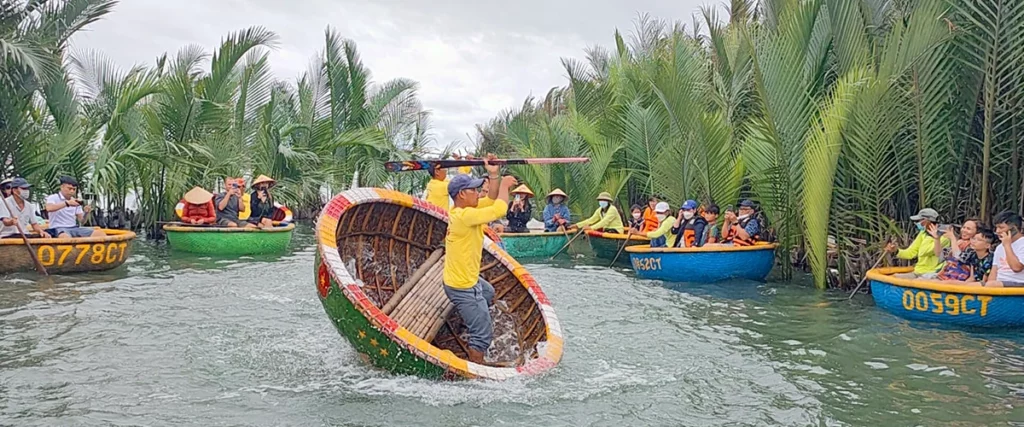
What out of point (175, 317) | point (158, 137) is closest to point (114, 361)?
point (175, 317)

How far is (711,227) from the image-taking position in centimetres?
1189

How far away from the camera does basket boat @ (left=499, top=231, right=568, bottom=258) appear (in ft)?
48.4

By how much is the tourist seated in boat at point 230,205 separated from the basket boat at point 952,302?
410 inches

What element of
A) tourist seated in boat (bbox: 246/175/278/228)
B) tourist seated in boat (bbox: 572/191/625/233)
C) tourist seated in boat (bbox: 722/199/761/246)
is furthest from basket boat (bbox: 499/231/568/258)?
tourist seated in boat (bbox: 246/175/278/228)

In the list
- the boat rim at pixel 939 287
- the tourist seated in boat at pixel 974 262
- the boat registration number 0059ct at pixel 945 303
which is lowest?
the boat registration number 0059ct at pixel 945 303

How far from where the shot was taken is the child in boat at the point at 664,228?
12.4 meters

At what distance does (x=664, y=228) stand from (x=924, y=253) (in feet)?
13.5

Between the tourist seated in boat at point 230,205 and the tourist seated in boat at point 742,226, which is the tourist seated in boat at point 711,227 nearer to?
the tourist seated in boat at point 742,226

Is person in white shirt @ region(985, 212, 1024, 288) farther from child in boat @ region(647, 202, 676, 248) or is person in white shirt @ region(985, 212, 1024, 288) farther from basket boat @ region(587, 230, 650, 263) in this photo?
basket boat @ region(587, 230, 650, 263)

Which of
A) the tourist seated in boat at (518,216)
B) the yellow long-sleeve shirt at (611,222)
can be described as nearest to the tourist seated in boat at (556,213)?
the tourist seated in boat at (518,216)

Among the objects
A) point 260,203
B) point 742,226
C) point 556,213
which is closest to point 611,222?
point 556,213

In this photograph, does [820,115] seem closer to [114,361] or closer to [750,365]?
[750,365]

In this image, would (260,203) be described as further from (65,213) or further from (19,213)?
(19,213)

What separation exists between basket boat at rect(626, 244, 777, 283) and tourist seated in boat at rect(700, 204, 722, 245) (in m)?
0.60
